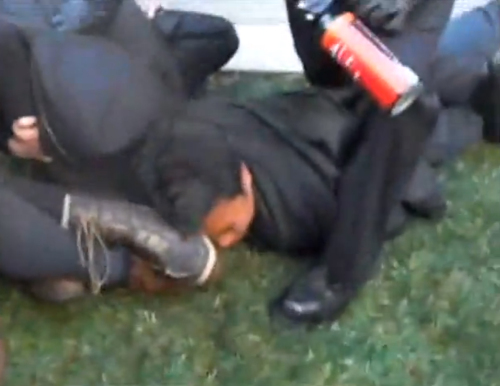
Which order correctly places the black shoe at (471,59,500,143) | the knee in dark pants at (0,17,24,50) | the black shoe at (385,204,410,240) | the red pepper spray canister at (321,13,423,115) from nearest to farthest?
1. the red pepper spray canister at (321,13,423,115)
2. the knee in dark pants at (0,17,24,50)
3. the black shoe at (385,204,410,240)
4. the black shoe at (471,59,500,143)

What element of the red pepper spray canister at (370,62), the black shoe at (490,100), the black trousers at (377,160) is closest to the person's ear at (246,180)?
the black trousers at (377,160)

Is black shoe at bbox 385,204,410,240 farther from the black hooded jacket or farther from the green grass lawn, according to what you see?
the black hooded jacket

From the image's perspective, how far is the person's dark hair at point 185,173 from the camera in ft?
3.92

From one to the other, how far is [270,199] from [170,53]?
208mm

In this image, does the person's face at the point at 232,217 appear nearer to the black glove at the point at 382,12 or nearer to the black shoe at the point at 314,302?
the black shoe at the point at 314,302

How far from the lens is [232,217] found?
126cm

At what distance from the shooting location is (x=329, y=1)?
1109 mm

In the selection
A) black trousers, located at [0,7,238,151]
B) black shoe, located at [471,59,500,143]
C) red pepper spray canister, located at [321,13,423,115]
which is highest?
red pepper spray canister, located at [321,13,423,115]

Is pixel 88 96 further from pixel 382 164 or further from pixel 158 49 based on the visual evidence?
pixel 382 164

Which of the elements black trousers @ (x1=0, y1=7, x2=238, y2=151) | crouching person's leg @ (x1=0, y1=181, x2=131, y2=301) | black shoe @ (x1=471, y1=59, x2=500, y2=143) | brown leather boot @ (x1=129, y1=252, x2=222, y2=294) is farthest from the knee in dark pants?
black shoe @ (x1=471, y1=59, x2=500, y2=143)

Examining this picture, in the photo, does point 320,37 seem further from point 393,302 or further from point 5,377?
point 5,377

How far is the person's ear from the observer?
125cm

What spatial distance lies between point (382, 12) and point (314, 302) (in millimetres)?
336

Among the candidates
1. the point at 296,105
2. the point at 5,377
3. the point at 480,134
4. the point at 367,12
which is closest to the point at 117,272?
the point at 5,377
